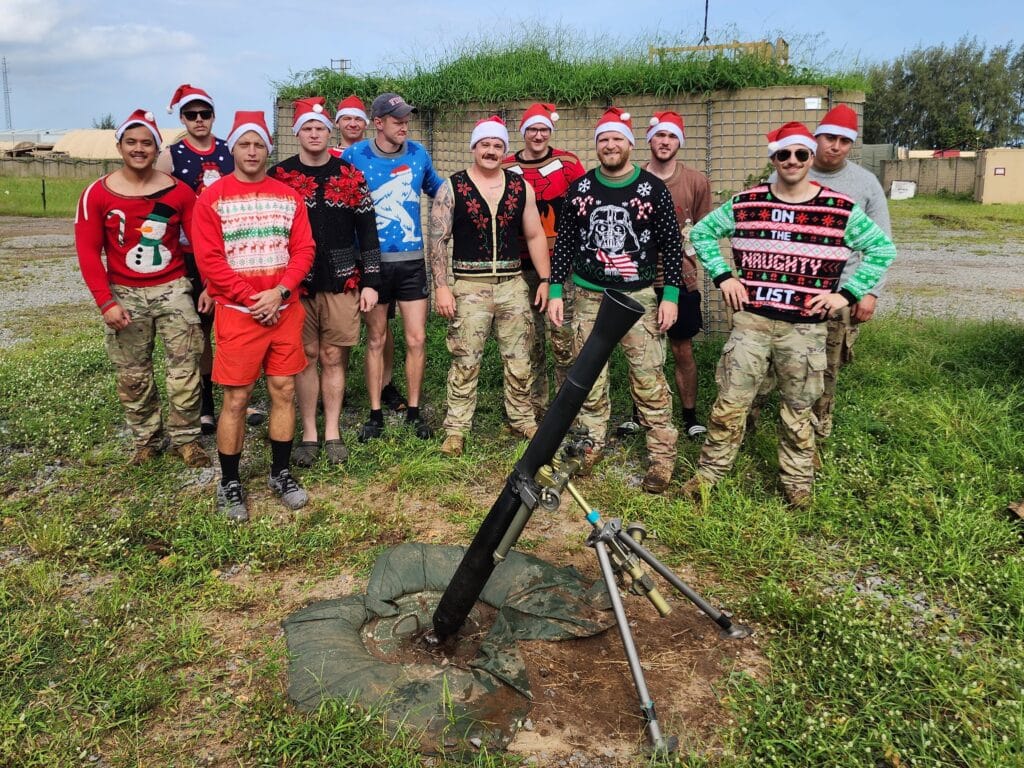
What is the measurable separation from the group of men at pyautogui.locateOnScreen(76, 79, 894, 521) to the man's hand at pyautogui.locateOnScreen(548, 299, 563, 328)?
0.01 m

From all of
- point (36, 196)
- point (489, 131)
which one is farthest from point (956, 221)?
point (36, 196)

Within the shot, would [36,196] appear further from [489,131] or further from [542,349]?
[489,131]

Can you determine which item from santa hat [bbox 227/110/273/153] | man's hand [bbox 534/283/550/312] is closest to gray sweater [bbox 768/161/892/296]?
man's hand [bbox 534/283/550/312]

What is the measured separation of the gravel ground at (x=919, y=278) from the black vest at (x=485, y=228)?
17.2 ft

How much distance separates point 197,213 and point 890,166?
31.8 metres

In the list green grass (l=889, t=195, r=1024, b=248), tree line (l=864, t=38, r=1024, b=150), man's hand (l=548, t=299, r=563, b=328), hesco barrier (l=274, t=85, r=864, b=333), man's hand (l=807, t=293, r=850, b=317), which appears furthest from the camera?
tree line (l=864, t=38, r=1024, b=150)

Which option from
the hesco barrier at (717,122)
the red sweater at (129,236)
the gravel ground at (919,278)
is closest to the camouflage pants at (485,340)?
the red sweater at (129,236)

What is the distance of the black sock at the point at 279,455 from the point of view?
14.7 feet

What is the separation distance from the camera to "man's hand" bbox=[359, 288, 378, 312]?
16.3 ft

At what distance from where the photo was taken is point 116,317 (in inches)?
180

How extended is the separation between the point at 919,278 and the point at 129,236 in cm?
1090

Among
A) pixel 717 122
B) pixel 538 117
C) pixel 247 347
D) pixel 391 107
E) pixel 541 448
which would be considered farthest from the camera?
pixel 717 122

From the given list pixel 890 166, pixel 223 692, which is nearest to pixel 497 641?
pixel 223 692

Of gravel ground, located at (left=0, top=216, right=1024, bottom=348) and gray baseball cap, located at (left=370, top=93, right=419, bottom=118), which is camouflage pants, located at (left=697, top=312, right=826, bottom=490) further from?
gravel ground, located at (left=0, top=216, right=1024, bottom=348)
